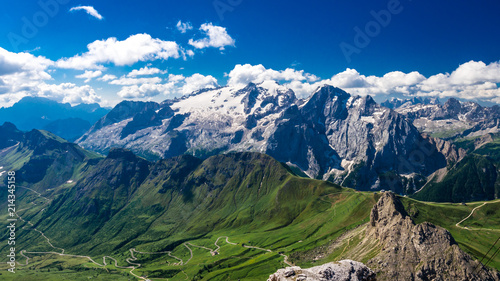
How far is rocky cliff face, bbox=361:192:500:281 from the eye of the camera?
120m

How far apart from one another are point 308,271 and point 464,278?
398ft

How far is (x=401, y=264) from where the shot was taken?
13412cm

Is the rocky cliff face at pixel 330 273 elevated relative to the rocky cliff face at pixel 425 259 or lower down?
elevated

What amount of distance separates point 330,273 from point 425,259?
125 metres

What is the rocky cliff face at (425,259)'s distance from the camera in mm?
120188

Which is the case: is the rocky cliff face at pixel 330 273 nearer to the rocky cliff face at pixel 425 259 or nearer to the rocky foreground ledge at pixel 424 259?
the rocky foreground ledge at pixel 424 259

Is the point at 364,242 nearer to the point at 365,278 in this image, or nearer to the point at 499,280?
the point at 499,280

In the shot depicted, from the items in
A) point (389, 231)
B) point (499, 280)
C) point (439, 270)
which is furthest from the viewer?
point (389, 231)

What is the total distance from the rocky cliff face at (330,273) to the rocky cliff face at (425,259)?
372 ft

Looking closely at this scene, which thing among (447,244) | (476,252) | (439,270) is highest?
(447,244)

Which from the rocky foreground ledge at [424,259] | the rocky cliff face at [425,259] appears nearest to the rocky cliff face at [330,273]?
the rocky foreground ledge at [424,259]

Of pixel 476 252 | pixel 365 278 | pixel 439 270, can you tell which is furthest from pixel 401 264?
pixel 365 278

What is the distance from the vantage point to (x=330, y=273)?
1385 inches

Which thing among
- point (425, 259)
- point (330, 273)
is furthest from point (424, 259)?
point (330, 273)
